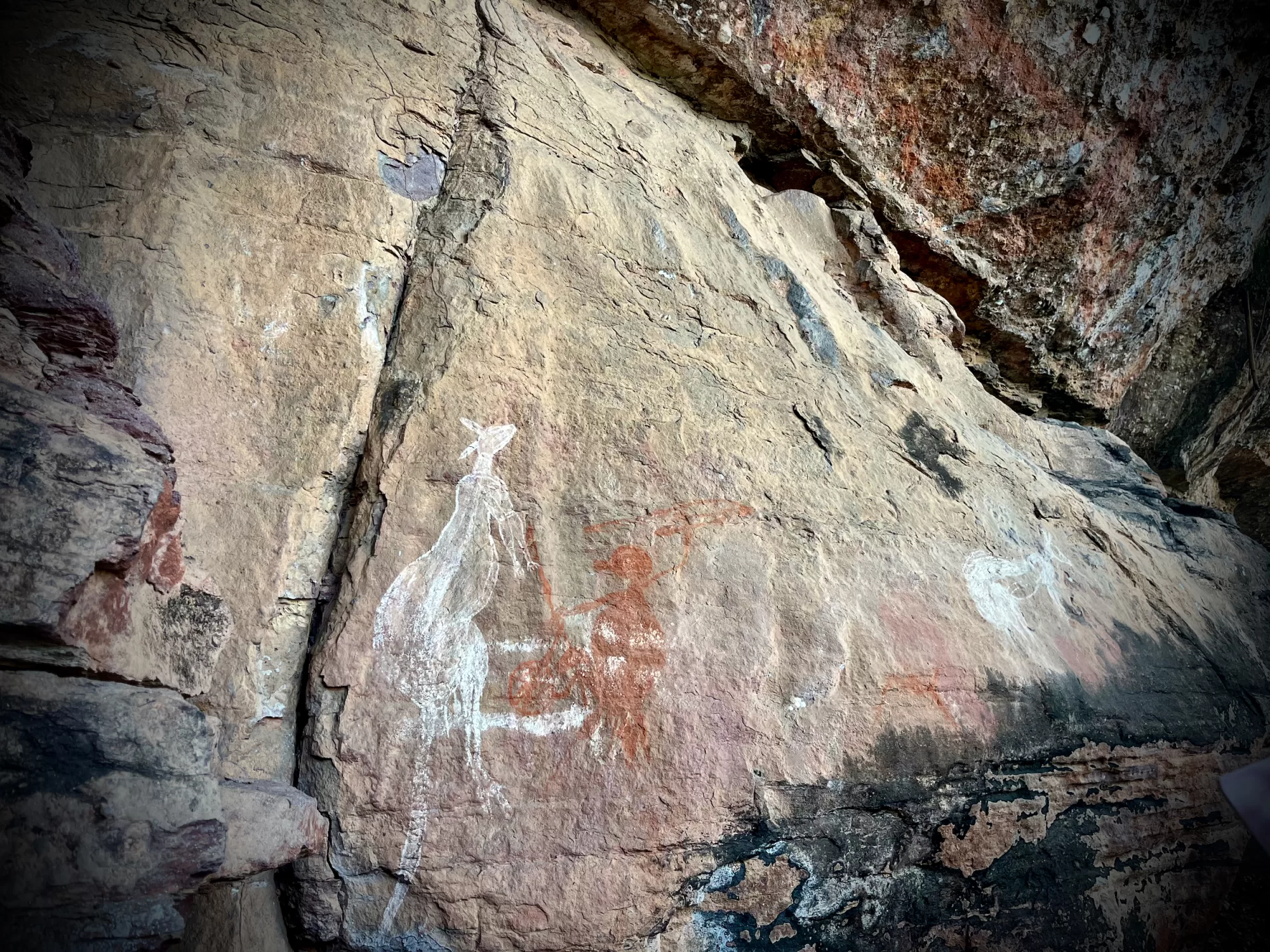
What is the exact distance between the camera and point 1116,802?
9.29 ft

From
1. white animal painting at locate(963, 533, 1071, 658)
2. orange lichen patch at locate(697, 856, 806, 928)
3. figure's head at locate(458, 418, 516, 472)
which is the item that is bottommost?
orange lichen patch at locate(697, 856, 806, 928)

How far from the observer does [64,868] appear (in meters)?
1.44

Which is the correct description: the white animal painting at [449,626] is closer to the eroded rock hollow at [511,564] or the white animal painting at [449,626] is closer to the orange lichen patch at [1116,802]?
the eroded rock hollow at [511,564]

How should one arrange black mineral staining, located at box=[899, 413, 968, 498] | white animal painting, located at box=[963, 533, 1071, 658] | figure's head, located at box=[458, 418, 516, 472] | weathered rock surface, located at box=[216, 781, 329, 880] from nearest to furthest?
weathered rock surface, located at box=[216, 781, 329, 880], figure's head, located at box=[458, 418, 516, 472], white animal painting, located at box=[963, 533, 1071, 658], black mineral staining, located at box=[899, 413, 968, 498]

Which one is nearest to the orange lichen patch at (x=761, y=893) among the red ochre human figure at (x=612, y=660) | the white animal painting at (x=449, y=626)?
the red ochre human figure at (x=612, y=660)

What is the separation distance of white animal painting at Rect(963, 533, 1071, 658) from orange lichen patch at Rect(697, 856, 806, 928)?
122 cm

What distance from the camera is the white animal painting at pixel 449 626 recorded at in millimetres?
2117

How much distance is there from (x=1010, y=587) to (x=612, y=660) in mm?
1685

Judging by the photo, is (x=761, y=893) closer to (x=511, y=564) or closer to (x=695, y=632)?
(x=695, y=632)

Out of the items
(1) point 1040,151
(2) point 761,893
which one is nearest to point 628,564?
(2) point 761,893

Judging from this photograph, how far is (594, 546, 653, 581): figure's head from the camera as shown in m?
2.48

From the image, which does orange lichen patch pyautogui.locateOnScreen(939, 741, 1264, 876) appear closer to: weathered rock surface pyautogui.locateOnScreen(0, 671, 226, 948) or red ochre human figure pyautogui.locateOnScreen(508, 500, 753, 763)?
red ochre human figure pyautogui.locateOnScreen(508, 500, 753, 763)

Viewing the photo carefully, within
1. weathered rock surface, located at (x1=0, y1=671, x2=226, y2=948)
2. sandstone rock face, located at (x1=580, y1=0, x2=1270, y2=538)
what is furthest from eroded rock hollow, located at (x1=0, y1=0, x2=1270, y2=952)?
sandstone rock face, located at (x1=580, y1=0, x2=1270, y2=538)

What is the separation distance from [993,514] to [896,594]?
814mm
